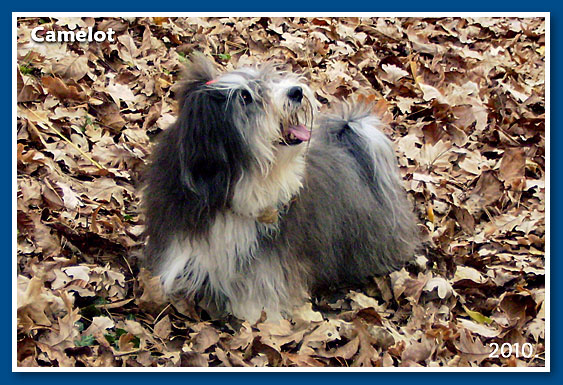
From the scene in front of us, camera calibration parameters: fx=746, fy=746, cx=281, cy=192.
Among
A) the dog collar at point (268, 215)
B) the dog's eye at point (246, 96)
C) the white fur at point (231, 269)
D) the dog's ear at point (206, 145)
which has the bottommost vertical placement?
the white fur at point (231, 269)

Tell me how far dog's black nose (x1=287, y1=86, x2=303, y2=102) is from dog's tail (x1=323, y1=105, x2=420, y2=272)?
1.04m

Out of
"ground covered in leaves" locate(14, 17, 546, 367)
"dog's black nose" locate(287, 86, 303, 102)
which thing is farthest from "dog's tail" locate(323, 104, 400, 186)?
"dog's black nose" locate(287, 86, 303, 102)

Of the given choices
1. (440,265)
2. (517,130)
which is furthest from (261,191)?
(517,130)

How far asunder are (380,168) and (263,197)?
1201 mm

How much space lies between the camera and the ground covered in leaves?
13.1 feet

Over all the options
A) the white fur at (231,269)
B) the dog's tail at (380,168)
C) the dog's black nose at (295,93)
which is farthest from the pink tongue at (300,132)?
the dog's tail at (380,168)

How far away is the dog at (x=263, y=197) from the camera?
3.64m

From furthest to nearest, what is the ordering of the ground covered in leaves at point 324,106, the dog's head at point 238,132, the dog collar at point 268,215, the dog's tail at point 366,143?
the dog's tail at point 366,143 < the ground covered in leaves at point 324,106 < the dog collar at point 268,215 < the dog's head at point 238,132

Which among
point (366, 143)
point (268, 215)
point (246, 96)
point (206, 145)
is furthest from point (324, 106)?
point (206, 145)

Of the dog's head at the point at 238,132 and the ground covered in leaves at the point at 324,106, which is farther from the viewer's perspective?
the ground covered in leaves at the point at 324,106

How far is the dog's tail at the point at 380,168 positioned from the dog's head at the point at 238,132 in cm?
100

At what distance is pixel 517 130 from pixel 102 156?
3.60m

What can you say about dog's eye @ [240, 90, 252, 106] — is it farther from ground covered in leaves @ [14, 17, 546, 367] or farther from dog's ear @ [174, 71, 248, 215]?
ground covered in leaves @ [14, 17, 546, 367]

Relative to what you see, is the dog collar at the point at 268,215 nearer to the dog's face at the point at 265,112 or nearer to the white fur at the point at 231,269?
the white fur at the point at 231,269
